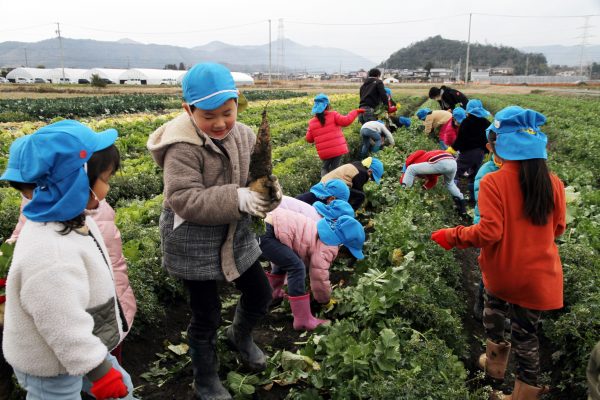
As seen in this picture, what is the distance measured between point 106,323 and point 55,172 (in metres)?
0.75

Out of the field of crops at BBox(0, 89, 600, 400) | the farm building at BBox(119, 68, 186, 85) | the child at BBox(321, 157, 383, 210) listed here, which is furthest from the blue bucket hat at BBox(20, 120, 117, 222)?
the farm building at BBox(119, 68, 186, 85)

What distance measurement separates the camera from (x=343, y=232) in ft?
13.3

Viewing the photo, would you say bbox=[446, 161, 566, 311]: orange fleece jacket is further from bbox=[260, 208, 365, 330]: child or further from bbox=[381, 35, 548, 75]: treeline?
bbox=[381, 35, 548, 75]: treeline

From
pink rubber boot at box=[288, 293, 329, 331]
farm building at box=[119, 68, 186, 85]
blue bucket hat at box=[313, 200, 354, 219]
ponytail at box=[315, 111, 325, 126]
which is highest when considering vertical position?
farm building at box=[119, 68, 186, 85]

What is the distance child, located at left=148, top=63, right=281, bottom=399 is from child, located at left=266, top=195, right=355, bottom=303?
4.35ft

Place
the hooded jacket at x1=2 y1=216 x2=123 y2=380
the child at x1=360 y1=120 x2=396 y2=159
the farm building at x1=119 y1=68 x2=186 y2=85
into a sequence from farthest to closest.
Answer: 1. the farm building at x1=119 y1=68 x2=186 y2=85
2. the child at x1=360 y1=120 x2=396 y2=159
3. the hooded jacket at x1=2 y1=216 x2=123 y2=380

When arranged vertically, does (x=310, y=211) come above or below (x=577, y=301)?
above

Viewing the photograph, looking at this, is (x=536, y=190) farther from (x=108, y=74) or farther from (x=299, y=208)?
(x=108, y=74)

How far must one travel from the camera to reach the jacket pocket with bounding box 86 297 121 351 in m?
2.09

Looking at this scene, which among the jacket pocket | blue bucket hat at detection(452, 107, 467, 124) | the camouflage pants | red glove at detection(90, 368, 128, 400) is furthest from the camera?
blue bucket hat at detection(452, 107, 467, 124)

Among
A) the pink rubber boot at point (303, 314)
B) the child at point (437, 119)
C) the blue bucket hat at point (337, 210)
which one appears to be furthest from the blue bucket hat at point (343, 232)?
the child at point (437, 119)

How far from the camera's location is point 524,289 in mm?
2973

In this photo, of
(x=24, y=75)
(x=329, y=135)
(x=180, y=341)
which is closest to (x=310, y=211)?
(x=180, y=341)

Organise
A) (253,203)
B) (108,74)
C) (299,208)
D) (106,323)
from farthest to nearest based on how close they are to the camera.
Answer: (108,74) < (299,208) < (253,203) < (106,323)
